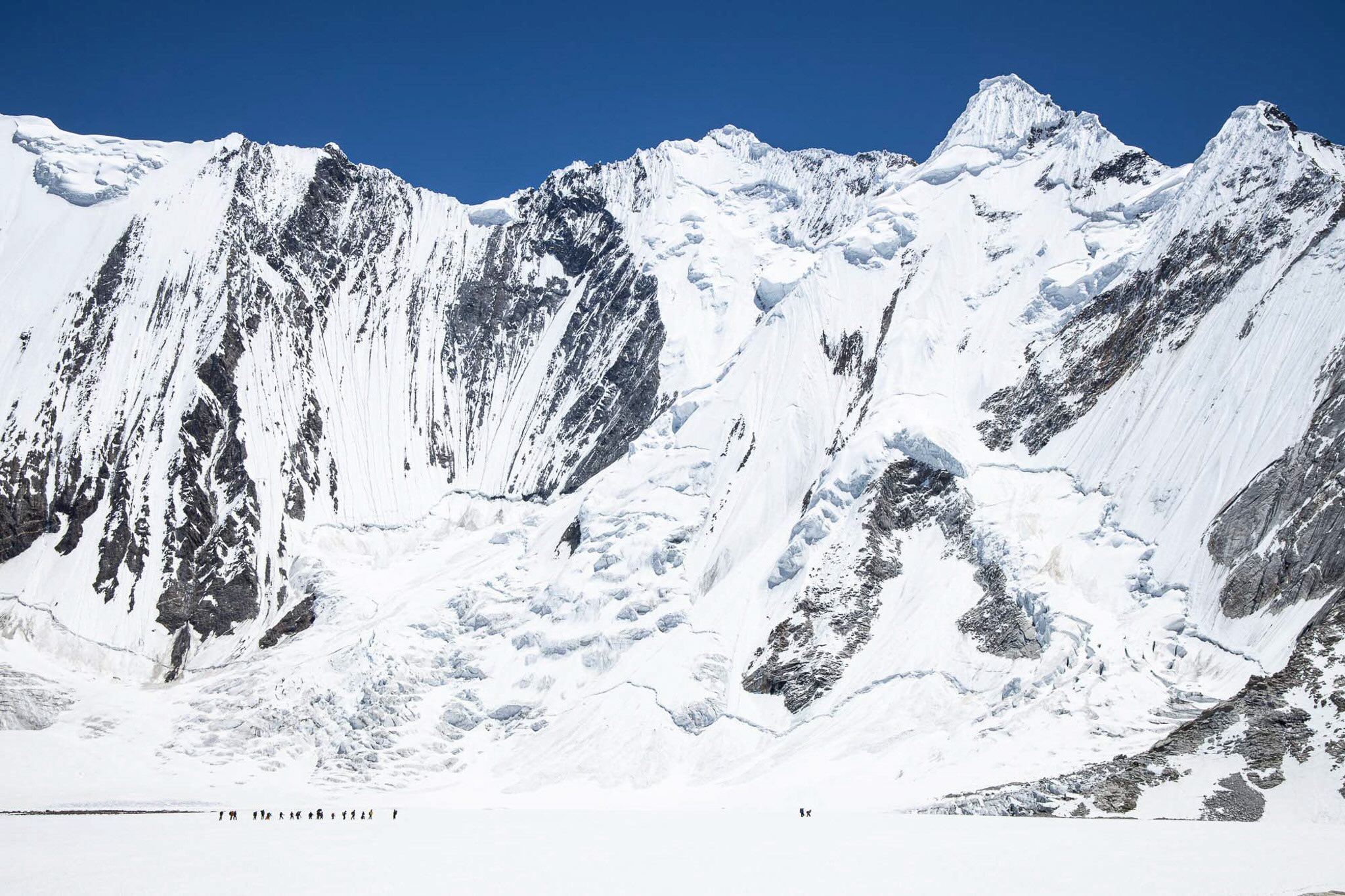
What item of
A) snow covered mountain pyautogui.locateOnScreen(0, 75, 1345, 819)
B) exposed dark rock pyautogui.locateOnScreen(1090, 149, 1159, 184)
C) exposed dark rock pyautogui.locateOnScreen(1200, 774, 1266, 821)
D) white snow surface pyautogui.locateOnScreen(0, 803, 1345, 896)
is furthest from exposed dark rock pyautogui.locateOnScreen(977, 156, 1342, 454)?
white snow surface pyautogui.locateOnScreen(0, 803, 1345, 896)

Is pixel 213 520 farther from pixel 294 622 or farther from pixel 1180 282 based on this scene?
pixel 1180 282

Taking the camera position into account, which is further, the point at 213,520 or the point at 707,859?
the point at 213,520

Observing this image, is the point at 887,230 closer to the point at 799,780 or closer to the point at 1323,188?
the point at 1323,188

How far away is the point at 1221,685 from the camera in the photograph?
8662 centimetres

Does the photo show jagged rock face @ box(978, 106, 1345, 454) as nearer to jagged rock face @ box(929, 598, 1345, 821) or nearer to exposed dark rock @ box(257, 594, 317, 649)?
jagged rock face @ box(929, 598, 1345, 821)

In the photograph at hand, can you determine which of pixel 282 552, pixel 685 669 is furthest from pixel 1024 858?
pixel 282 552

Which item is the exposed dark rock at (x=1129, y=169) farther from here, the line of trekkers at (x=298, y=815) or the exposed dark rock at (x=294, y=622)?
the line of trekkers at (x=298, y=815)

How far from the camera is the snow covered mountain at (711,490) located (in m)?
92.6

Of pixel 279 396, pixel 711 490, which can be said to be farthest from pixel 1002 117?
pixel 279 396

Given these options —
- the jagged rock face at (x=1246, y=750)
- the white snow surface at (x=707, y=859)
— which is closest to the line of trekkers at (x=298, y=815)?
the white snow surface at (x=707, y=859)

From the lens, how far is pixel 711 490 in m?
141

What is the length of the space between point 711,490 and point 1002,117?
78489mm

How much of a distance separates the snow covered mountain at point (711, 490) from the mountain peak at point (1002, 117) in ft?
2.03

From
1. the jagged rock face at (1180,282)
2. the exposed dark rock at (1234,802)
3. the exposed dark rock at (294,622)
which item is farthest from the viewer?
the exposed dark rock at (294,622)
